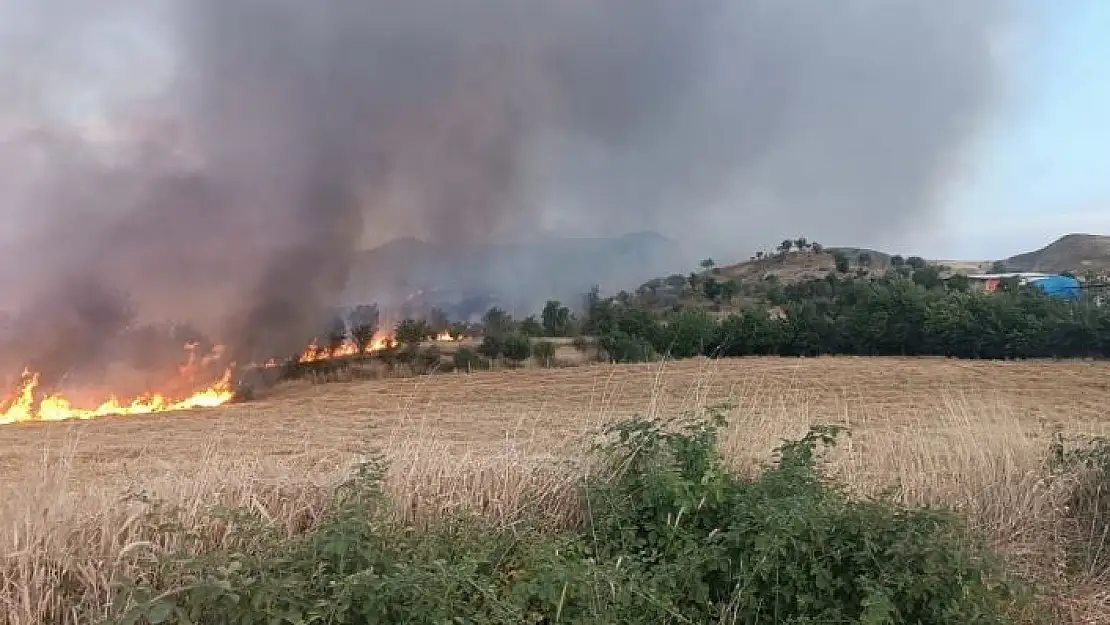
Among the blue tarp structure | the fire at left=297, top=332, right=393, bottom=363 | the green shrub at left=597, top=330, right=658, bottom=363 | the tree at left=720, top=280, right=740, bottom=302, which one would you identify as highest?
the tree at left=720, top=280, right=740, bottom=302

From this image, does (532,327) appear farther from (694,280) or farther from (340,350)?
(694,280)

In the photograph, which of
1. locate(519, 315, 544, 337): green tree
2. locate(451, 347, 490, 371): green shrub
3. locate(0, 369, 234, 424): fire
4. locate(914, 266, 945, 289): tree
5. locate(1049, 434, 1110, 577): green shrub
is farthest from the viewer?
locate(914, 266, 945, 289): tree

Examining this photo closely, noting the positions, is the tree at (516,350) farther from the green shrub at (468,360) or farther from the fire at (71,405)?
the fire at (71,405)

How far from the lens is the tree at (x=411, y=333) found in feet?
135

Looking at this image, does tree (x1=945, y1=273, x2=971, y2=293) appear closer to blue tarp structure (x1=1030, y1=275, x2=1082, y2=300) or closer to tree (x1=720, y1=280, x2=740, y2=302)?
blue tarp structure (x1=1030, y1=275, x2=1082, y2=300)

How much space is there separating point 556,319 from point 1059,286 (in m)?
33.7

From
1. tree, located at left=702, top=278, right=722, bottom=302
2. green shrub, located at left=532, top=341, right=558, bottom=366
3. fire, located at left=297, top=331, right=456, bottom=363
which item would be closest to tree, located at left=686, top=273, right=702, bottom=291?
tree, located at left=702, top=278, right=722, bottom=302

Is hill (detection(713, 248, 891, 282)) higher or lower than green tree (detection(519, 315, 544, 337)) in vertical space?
higher

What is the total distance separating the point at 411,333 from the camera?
41719mm

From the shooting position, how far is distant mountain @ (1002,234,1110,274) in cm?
8988

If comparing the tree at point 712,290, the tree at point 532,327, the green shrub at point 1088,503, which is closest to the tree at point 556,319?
the tree at point 532,327

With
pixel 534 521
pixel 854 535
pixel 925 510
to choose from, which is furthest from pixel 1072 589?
pixel 534 521

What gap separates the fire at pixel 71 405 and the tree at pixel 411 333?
936cm

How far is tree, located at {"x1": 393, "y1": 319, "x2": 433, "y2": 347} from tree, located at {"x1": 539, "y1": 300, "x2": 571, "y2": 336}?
797 cm
